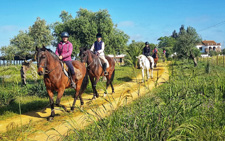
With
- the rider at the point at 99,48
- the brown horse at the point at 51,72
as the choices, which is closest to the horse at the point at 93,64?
the rider at the point at 99,48

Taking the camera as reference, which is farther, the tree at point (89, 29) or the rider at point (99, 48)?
the tree at point (89, 29)

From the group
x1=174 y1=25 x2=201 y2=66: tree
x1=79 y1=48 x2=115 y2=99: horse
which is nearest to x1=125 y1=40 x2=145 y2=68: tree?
x1=79 y1=48 x2=115 y2=99: horse

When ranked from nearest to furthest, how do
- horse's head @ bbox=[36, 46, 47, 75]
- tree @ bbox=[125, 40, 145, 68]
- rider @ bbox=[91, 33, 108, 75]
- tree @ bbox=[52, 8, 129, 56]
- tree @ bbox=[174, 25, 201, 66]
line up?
tree @ bbox=[125, 40, 145, 68] → horse's head @ bbox=[36, 46, 47, 75] → rider @ bbox=[91, 33, 108, 75] → tree @ bbox=[174, 25, 201, 66] → tree @ bbox=[52, 8, 129, 56]

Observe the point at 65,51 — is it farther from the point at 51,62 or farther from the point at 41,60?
the point at 41,60

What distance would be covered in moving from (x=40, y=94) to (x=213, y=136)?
9026 millimetres

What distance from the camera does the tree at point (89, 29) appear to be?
116ft

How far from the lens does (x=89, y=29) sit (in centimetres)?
3522

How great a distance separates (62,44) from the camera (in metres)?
7.64

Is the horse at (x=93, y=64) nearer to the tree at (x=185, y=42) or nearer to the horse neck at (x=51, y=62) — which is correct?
the horse neck at (x=51, y=62)

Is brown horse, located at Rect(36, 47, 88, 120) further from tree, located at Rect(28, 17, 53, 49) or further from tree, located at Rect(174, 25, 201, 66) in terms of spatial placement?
tree, located at Rect(28, 17, 53, 49)

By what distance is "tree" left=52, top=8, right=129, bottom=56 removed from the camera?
116 ft

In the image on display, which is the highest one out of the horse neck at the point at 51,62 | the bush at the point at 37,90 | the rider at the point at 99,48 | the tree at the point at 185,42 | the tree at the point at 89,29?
the tree at the point at 89,29

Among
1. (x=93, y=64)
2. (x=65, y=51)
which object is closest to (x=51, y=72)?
(x=65, y=51)

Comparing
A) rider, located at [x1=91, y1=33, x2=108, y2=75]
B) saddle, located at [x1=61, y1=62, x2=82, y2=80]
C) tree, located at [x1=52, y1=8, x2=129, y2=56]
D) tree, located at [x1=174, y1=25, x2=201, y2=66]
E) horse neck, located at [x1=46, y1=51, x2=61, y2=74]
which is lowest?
saddle, located at [x1=61, y1=62, x2=82, y2=80]
